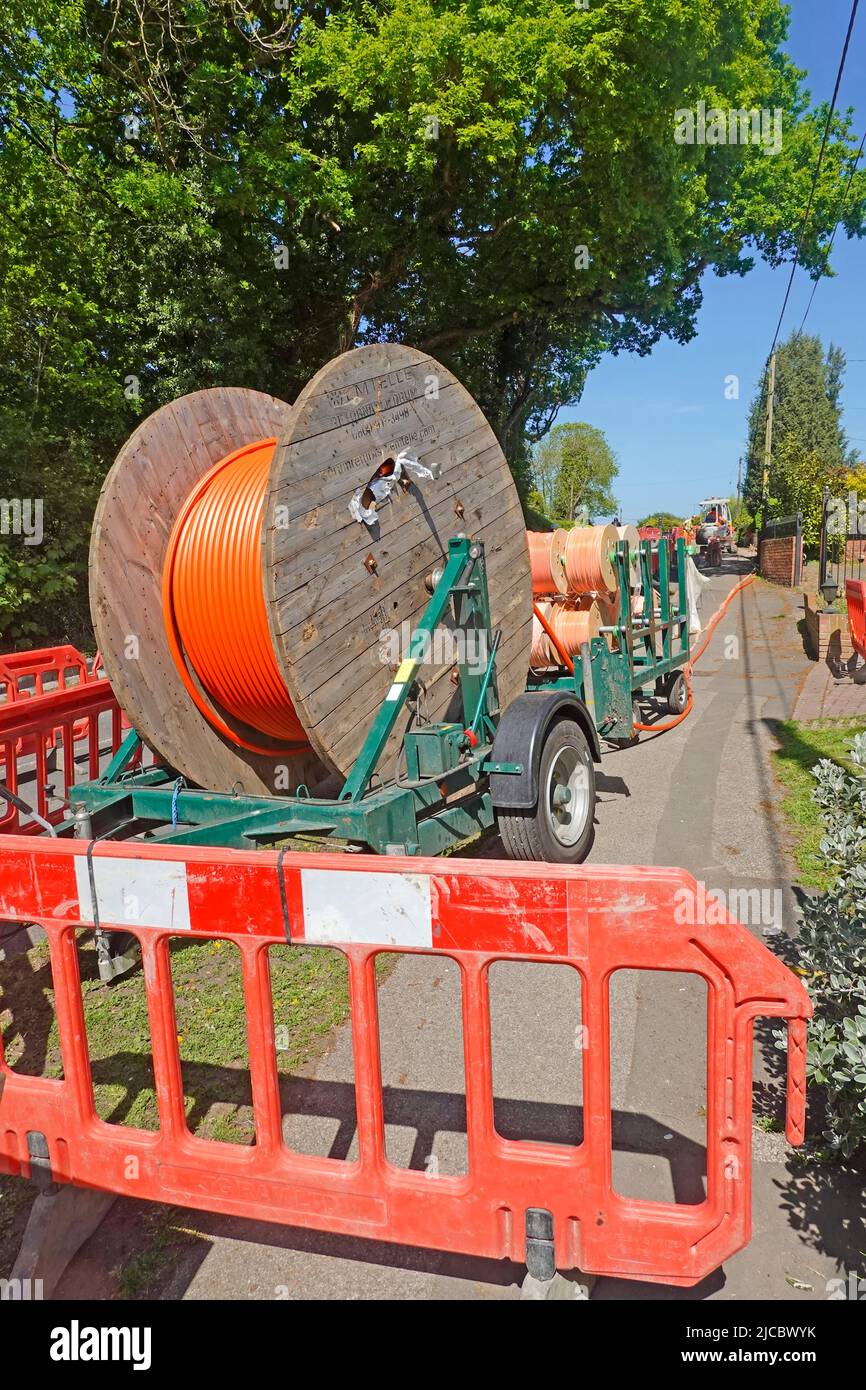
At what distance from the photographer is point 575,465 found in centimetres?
7988

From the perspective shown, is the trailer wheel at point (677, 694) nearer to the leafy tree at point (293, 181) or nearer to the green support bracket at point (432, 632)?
the green support bracket at point (432, 632)

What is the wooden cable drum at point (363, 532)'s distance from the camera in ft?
12.5

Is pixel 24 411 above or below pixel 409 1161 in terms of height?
above

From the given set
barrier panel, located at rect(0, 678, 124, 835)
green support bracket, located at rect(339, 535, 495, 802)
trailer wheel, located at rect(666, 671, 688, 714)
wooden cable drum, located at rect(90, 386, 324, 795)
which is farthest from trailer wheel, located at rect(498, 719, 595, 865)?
trailer wheel, located at rect(666, 671, 688, 714)

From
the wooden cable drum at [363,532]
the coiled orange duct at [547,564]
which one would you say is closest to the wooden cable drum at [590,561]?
the coiled orange duct at [547,564]

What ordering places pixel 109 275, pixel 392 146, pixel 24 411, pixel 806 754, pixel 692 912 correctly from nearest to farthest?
pixel 692 912
pixel 806 754
pixel 392 146
pixel 109 275
pixel 24 411

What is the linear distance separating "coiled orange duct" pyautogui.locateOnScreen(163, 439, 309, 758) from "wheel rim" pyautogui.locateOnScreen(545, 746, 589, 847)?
5.38 ft

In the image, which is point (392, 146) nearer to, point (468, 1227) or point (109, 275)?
point (109, 275)

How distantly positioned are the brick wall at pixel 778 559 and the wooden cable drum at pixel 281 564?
72.2ft

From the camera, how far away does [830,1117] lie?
2.78 metres

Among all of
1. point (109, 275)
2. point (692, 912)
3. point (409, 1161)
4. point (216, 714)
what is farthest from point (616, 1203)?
point (109, 275)

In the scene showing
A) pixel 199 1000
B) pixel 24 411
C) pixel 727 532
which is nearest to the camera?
pixel 199 1000

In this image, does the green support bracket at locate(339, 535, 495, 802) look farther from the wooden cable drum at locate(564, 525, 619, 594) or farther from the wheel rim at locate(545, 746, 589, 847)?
the wooden cable drum at locate(564, 525, 619, 594)
